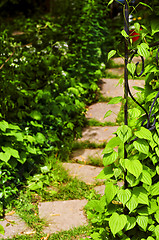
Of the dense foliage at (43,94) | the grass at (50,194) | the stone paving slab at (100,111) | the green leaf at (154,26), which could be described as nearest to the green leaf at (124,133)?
the green leaf at (154,26)

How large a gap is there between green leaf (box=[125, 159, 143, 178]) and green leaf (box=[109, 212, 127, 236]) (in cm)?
36

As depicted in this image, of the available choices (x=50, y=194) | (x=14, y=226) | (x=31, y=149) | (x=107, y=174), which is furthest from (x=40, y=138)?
(x=107, y=174)

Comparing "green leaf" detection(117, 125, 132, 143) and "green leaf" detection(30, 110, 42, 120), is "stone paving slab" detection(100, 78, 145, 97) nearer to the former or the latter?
"green leaf" detection(30, 110, 42, 120)

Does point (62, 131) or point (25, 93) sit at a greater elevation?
point (25, 93)

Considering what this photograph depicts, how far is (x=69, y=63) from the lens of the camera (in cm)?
584

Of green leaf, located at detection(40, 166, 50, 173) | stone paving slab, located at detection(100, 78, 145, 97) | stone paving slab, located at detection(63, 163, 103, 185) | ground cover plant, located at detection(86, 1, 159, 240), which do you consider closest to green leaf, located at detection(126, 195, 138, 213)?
ground cover plant, located at detection(86, 1, 159, 240)

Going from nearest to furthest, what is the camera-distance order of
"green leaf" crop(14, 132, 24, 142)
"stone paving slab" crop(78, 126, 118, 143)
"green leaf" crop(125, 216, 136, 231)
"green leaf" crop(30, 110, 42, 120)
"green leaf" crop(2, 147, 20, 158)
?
"green leaf" crop(125, 216, 136, 231) < "green leaf" crop(2, 147, 20, 158) < "green leaf" crop(14, 132, 24, 142) < "green leaf" crop(30, 110, 42, 120) < "stone paving slab" crop(78, 126, 118, 143)

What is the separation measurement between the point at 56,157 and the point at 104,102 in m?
2.01

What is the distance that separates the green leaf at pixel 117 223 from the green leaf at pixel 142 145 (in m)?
0.49

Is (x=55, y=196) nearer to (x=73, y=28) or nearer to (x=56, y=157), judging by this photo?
(x=56, y=157)

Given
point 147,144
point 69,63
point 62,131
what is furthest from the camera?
point 69,63

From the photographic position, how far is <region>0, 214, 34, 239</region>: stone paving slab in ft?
10.3

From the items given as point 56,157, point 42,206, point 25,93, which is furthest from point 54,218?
point 25,93

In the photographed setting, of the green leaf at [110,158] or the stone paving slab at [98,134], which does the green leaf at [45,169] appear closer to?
the stone paving slab at [98,134]
